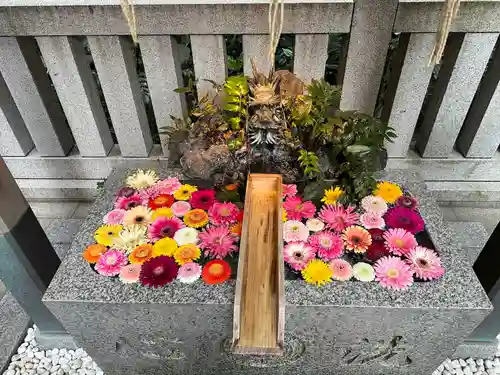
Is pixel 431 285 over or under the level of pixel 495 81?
under

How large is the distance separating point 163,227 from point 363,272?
36.2 inches

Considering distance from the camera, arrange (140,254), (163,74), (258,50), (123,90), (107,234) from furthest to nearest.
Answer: (123,90), (163,74), (258,50), (107,234), (140,254)

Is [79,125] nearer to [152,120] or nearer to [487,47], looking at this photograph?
[152,120]

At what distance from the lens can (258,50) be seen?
7.46ft

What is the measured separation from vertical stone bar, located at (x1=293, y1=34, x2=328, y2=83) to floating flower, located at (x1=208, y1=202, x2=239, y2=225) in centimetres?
92

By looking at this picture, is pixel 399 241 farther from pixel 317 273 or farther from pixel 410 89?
pixel 410 89

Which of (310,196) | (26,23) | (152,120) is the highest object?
(152,120)

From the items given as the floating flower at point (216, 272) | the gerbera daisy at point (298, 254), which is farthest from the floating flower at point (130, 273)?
the gerbera daisy at point (298, 254)

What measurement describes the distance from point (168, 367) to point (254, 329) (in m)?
0.69

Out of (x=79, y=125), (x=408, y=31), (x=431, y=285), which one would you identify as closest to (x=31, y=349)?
(x=79, y=125)

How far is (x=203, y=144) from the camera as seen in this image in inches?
81.9

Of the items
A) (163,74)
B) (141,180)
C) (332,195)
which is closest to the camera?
(332,195)

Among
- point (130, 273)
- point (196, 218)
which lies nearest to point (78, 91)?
point (196, 218)

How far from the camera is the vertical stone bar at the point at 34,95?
96.0 inches
